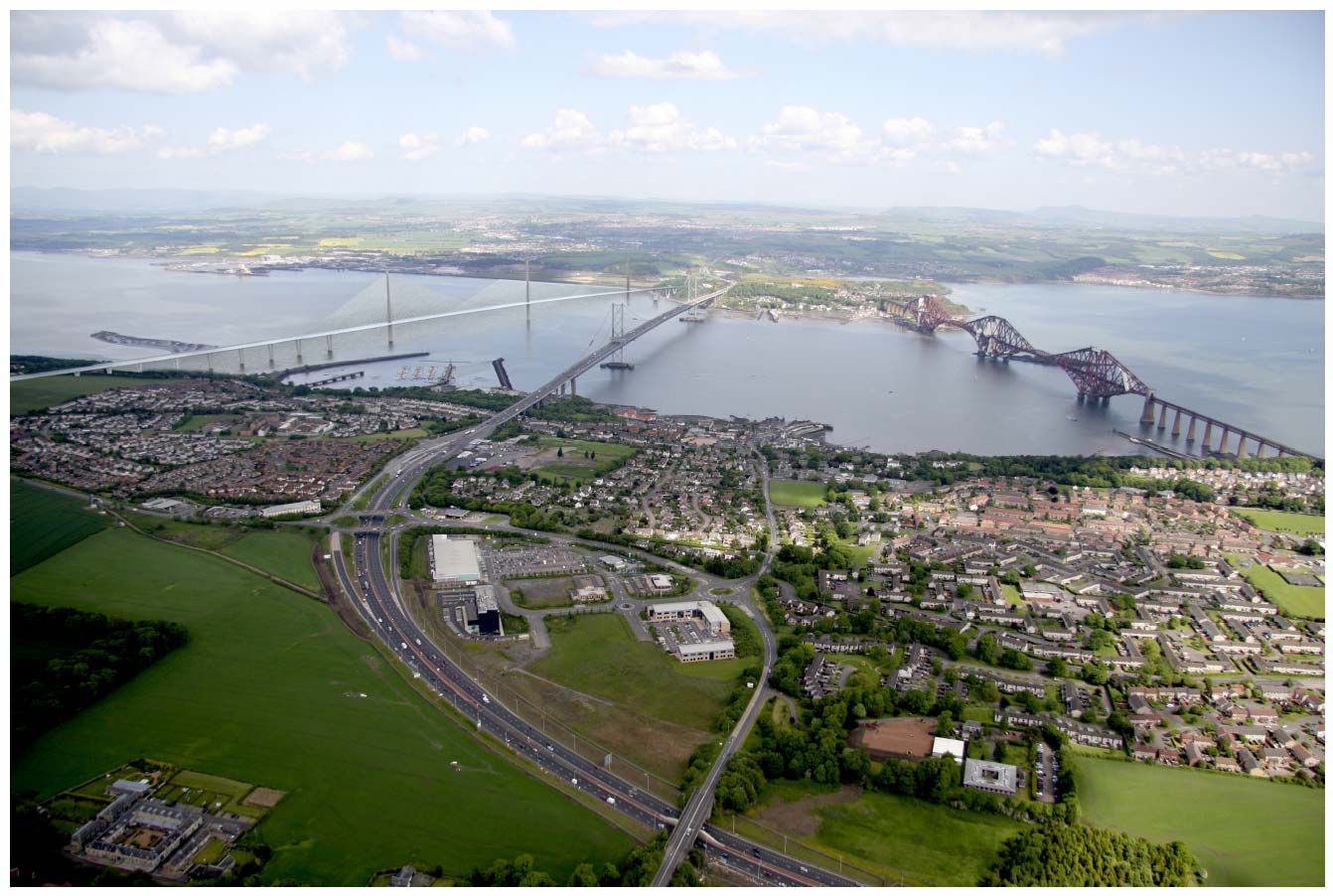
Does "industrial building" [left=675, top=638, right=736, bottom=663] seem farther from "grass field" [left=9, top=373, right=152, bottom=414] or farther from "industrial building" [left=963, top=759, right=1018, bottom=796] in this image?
"grass field" [left=9, top=373, right=152, bottom=414]

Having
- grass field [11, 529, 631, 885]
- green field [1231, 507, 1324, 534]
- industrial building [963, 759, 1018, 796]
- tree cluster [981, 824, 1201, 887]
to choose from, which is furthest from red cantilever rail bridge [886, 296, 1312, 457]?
grass field [11, 529, 631, 885]

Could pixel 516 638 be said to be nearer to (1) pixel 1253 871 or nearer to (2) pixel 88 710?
(2) pixel 88 710

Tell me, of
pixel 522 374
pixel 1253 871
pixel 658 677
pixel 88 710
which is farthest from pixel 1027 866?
pixel 522 374

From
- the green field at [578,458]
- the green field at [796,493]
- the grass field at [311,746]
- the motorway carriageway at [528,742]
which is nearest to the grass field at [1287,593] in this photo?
the green field at [796,493]

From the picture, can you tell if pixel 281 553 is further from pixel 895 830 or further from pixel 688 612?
pixel 895 830

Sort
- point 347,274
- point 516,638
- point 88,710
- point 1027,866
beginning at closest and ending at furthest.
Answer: point 1027,866
point 88,710
point 516,638
point 347,274

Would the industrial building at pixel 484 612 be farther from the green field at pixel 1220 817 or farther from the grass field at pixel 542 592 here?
the green field at pixel 1220 817

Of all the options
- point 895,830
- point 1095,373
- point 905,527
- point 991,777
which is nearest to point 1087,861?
point 991,777
